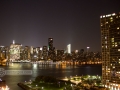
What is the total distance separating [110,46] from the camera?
17.7 meters

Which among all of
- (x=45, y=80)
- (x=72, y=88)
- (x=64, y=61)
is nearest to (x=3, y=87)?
(x=72, y=88)

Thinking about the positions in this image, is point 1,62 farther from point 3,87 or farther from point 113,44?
point 3,87

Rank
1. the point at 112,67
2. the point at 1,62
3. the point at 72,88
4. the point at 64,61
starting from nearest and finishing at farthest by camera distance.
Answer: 1. the point at 72,88
2. the point at 112,67
3. the point at 1,62
4. the point at 64,61

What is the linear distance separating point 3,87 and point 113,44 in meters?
10.8

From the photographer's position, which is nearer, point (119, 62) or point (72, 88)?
point (72, 88)

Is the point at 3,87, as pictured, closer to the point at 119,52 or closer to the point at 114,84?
the point at 114,84

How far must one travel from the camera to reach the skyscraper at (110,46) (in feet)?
56.3

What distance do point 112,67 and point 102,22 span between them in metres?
4.05

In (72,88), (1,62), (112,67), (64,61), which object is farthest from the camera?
(64,61)

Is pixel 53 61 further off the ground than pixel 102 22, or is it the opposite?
pixel 102 22

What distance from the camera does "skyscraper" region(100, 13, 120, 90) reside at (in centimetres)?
1717

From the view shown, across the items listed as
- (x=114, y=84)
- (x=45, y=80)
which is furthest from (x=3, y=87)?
(x=114, y=84)

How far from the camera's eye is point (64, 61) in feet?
284

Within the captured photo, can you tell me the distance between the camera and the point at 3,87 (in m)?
9.91
